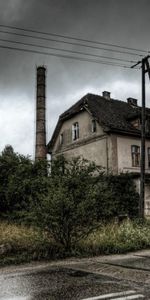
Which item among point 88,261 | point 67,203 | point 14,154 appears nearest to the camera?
point 88,261

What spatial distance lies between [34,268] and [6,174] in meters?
11.4

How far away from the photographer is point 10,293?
5555mm

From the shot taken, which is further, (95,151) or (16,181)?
(95,151)

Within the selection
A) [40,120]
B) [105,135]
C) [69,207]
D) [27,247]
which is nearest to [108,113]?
[105,135]

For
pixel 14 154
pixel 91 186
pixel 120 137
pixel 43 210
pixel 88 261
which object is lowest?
pixel 88 261

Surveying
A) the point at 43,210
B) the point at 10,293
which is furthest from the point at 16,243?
the point at 10,293

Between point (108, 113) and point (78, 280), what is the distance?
22.9 meters

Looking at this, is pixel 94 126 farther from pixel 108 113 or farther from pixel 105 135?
pixel 105 135

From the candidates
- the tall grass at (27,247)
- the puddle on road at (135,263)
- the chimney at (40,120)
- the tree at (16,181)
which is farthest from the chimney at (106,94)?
the puddle on road at (135,263)

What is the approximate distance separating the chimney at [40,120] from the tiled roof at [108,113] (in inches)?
101

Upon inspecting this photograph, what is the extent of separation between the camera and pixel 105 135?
87.0ft

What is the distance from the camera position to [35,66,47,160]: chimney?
29.2m

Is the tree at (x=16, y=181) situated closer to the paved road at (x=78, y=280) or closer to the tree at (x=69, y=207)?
the tree at (x=69, y=207)

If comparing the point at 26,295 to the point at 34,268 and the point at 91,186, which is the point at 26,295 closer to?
the point at 34,268
